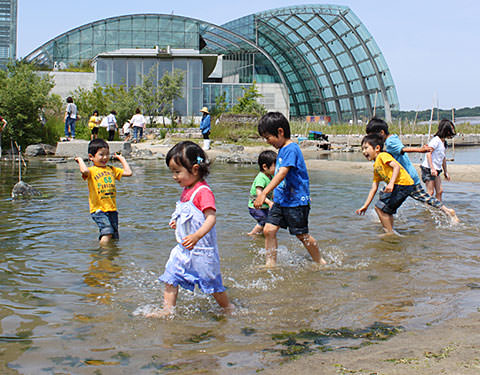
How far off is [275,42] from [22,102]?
37.3 metres

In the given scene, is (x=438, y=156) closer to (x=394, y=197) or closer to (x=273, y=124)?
(x=394, y=197)

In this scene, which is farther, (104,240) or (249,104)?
(249,104)

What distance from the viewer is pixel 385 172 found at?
638 cm

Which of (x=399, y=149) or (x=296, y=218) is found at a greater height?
(x=399, y=149)

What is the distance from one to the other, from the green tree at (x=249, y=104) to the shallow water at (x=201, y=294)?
2946 cm

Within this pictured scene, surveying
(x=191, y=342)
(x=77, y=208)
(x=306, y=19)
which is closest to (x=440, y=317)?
(x=191, y=342)

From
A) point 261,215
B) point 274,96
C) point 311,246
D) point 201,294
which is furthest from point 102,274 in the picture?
point 274,96

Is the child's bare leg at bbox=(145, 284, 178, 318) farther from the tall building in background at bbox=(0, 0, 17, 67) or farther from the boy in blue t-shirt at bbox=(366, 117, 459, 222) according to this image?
the tall building in background at bbox=(0, 0, 17, 67)

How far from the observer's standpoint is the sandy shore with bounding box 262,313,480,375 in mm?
2428

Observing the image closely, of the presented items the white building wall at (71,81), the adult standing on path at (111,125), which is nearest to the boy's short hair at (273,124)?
the adult standing on path at (111,125)

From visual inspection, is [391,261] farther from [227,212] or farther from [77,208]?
[77,208]

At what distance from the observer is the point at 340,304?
3.74 meters

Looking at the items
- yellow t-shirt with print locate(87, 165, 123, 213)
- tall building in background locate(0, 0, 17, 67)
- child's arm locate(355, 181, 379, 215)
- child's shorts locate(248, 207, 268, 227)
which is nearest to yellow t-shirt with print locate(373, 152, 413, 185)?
child's arm locate(355, 181, 379, 215)

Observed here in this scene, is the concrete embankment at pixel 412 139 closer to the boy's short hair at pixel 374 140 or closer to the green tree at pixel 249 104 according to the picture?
the green tree at pixel 249 104
